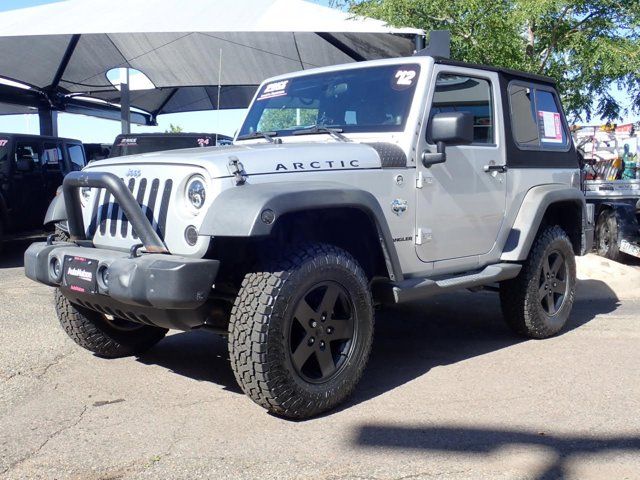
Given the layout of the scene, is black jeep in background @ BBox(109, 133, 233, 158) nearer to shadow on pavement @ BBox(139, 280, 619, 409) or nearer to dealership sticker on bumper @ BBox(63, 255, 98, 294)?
shadow on pavement @ BBox(139, 280, 619, 409)

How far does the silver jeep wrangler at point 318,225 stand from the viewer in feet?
12.0

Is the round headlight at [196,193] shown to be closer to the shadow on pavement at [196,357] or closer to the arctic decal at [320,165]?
the arctic decal at [320,165]

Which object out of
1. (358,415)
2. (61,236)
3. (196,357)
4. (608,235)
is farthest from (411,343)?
(608,235)

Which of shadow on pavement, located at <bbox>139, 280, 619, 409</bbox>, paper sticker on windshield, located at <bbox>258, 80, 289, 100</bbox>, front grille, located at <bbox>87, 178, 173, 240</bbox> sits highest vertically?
paper sticker on windshield, located at <bbox>258, 80, 289, 100</bbox>

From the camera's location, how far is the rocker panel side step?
172 inches

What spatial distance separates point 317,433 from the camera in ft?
12.3

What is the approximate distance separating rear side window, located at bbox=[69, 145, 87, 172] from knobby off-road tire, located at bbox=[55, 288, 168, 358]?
7.46m

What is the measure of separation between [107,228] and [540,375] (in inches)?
116

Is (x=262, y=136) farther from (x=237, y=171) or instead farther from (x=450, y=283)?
(x=450, y=283)

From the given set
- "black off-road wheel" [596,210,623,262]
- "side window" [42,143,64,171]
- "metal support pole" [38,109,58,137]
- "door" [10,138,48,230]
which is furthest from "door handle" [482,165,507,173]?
"metal support pole" [38,109,58,137]

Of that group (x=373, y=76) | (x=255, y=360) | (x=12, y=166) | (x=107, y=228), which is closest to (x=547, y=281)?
(x=373, y=76)

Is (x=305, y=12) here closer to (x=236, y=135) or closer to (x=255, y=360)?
(x=236, y=135)

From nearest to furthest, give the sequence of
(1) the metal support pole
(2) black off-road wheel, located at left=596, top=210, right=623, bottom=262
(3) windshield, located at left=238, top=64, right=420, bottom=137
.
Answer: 1. (3) windshield, located at left=238, top=64, right=420, bottom=137
2. (2) black off-road wheel, located at left=596, top=210, right=623, bottom=262
3. (1) the metal support pole

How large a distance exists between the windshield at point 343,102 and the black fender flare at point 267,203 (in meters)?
0.87
